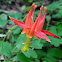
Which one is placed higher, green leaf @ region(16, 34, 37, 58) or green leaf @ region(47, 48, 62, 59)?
green leaf @ region(16, 34, 37, 58)

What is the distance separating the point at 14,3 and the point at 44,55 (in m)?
3.75

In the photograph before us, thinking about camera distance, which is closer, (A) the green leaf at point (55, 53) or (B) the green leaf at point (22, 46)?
(B) the green leaf at point (22, 46)

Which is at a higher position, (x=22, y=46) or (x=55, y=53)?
(x=22, y=46)

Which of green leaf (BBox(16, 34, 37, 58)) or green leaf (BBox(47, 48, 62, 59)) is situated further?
green leaf (BBox(47, 48, 62, 59))

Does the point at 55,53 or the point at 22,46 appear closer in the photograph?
the point at 22,46

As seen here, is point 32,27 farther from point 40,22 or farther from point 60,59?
point 60,59

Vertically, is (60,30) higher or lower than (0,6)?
lower

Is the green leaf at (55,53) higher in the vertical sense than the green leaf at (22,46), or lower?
lower

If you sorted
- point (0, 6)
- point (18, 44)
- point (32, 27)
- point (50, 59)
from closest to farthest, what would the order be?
point (32, 27) < point (18, 44) < point (50, 59) < point (0, 6)

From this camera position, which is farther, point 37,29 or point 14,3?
point 14,3

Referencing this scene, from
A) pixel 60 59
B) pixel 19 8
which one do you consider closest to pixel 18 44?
pixel 60 59

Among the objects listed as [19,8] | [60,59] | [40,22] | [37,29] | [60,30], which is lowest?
[60,59]

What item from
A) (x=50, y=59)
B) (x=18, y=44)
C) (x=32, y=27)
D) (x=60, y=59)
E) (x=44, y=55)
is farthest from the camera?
(x=60, y=59)

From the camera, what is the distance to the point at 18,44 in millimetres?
2102
